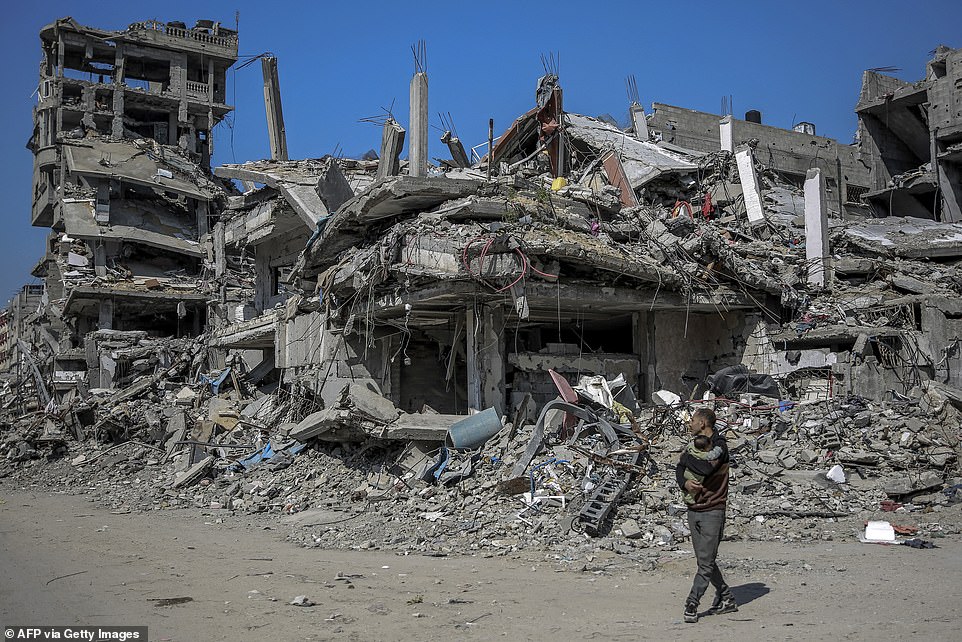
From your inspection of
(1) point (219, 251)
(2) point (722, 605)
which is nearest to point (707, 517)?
(2) point (722, 605)

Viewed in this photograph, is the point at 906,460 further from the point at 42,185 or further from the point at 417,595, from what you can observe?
the point at 42,185

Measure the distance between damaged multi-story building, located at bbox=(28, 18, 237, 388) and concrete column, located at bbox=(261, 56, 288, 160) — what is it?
1081 cm

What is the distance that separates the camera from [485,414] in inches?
464

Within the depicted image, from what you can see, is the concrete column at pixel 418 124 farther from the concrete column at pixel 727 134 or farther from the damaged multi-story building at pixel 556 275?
the concrete column at pixel 727 134

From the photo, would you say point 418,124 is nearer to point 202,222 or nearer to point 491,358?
point 491,358

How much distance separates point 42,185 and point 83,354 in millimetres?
15635

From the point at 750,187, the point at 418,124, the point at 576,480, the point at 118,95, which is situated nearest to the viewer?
the point at 576,480

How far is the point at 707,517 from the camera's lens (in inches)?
212

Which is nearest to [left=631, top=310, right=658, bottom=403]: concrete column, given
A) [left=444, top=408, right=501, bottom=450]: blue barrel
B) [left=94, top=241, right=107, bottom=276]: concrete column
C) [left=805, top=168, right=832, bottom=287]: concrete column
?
[left=805, top=168, right=832, bottom=287]: concrete column

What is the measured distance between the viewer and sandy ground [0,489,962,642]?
5273 millimetres

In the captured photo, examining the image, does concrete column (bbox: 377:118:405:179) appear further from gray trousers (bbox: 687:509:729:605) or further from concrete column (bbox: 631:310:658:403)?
gray trousers (bbox: 687:509:729:605)

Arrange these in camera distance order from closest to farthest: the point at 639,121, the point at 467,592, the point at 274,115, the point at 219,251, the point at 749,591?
the point at 749,591 → the point at 467,592 → the point at 274,115 → the point at 219,251 → the point at 639,121

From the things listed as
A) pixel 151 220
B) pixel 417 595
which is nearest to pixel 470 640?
pixel 417 595

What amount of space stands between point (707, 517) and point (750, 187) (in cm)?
1539
